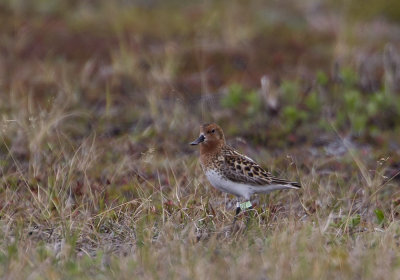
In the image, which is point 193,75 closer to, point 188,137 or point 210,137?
point 188,137

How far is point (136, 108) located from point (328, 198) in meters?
4.47


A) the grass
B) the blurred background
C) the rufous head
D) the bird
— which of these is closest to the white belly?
the bird

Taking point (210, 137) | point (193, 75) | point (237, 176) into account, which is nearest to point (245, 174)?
point (237, 176)

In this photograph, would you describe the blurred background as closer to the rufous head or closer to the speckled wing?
the rufous head

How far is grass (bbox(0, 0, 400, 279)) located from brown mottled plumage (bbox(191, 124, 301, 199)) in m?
0.25

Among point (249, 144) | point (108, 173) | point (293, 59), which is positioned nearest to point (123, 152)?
point (108, 173)

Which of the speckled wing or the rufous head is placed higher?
the rufous head

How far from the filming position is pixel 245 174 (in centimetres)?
714

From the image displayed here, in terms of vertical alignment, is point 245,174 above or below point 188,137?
above

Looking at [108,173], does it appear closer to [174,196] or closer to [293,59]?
[174,196]

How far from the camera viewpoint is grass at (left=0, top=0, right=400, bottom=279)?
19.1ft

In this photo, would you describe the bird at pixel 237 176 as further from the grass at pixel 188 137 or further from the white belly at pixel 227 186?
the grass at pixel 188 137

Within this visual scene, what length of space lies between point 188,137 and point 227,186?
3.10 metres

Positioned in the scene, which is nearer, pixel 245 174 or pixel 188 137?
pixel 245 174
